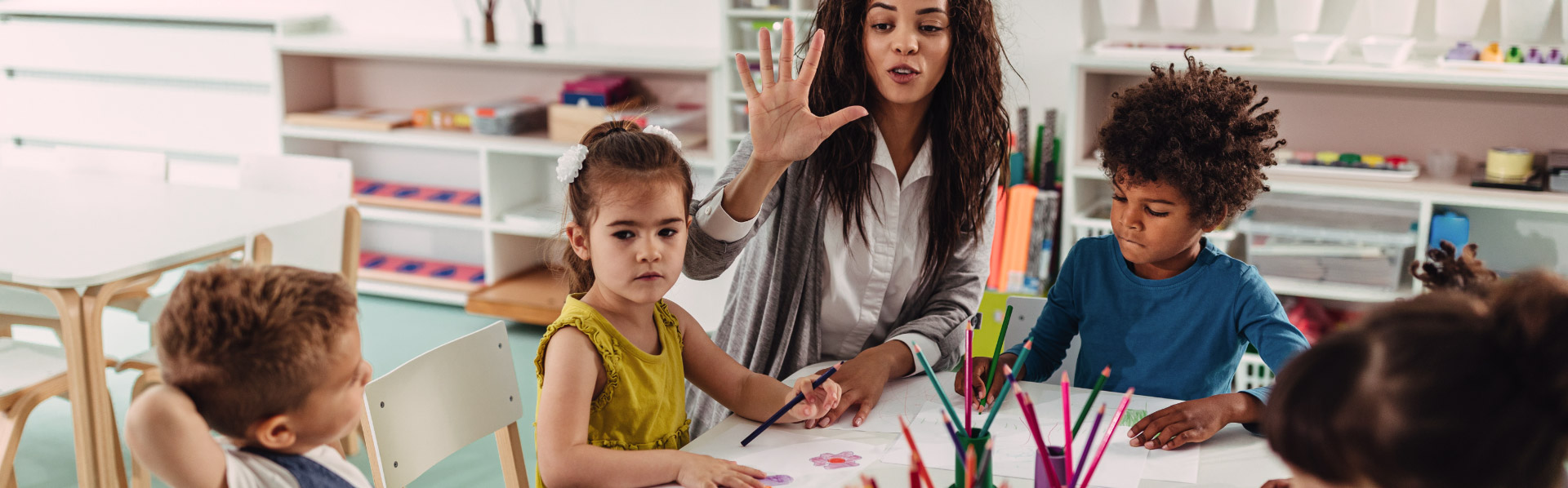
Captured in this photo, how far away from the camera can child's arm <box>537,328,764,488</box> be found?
113 centimetres

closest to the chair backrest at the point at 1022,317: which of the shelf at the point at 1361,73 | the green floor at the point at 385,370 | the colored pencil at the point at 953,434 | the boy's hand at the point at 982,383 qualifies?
the boy's hand at the point at 982,383

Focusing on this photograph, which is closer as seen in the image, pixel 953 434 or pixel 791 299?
pixel 953 434

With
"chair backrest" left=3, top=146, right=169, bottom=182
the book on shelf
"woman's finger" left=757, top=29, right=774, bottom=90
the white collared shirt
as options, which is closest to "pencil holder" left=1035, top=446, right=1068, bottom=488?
the white collared shirt

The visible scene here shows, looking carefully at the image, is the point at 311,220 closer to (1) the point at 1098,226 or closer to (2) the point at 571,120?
(2) the point at 571,120

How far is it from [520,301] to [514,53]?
81cm

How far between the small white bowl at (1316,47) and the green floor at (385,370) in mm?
2164

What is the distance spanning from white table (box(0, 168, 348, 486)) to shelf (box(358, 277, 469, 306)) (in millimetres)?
1250

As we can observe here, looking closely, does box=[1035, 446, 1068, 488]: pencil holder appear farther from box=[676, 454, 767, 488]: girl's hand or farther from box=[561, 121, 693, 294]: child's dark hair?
box=[561, 121, 693, 294]: child's dark hair

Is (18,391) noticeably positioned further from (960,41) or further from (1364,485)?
(1364,485)

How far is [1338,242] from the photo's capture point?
287 cm

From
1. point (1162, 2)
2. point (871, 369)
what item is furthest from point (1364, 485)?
point (1162, 2)

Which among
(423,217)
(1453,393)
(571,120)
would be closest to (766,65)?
(1453,393)

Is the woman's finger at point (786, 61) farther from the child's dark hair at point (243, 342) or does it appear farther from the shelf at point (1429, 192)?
the shelf at point (1429, 192)

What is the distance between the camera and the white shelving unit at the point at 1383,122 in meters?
2.70
